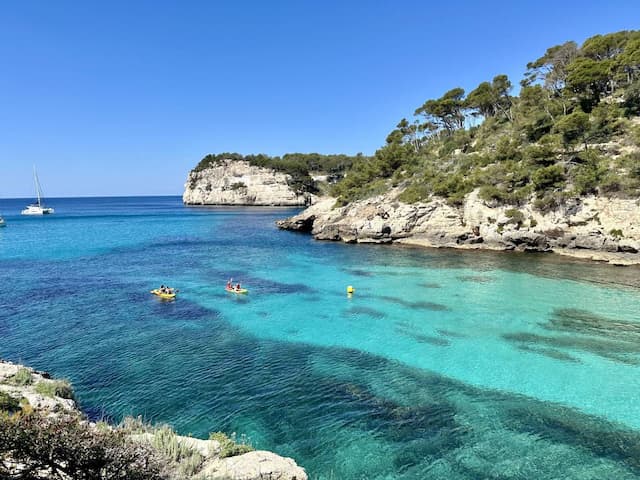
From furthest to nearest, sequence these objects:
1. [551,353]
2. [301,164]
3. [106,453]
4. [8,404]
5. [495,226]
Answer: [301,164]
[495,226]
[551,353]
[8,404]
[106,453]

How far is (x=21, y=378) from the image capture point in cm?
1045

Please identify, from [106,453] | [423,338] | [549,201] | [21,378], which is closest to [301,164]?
[549,201]

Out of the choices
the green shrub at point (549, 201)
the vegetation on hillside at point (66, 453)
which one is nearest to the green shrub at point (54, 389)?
the vegetation on hillside at point (66, 453)

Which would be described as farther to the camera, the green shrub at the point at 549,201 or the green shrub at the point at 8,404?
the green shrub at the point at 549,201

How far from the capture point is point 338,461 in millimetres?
9461

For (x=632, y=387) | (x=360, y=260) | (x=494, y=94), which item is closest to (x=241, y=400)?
(x=632, y=387)

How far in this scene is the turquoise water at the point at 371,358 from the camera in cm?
1003

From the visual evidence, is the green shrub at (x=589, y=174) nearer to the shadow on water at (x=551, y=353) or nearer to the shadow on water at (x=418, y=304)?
the shadow on water at (x=418, y=304)

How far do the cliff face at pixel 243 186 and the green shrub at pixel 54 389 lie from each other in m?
104

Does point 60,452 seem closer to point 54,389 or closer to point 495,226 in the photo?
point 54,389

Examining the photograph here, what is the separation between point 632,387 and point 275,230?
1978 inches

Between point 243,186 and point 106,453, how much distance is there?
117 m

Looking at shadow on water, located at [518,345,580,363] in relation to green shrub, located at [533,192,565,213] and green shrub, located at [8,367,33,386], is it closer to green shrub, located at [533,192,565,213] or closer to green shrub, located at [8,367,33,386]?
green shrub, located at [8,367,33,386]

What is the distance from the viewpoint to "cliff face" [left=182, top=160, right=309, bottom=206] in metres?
114
